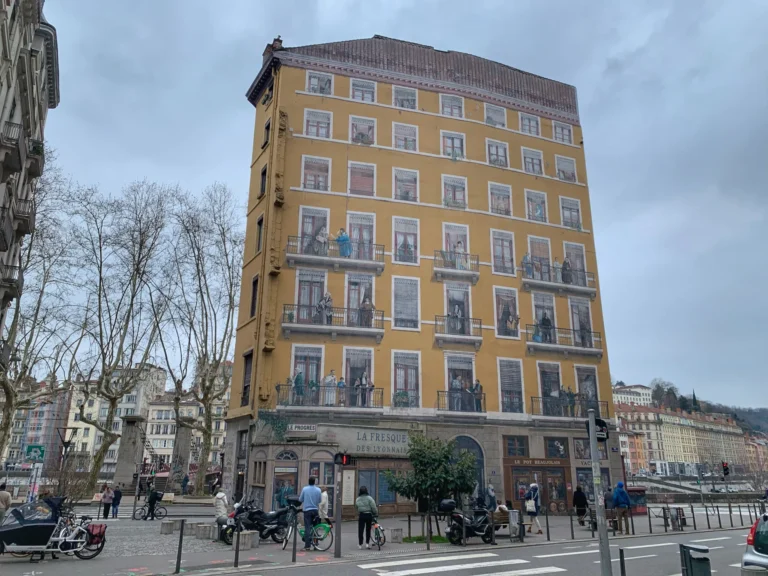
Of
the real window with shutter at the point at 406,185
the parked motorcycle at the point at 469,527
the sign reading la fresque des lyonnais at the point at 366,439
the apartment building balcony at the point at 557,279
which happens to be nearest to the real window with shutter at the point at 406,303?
the real window with shutter at the point at 406,185

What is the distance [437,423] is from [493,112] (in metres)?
18.3

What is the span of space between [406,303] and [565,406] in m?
9.76

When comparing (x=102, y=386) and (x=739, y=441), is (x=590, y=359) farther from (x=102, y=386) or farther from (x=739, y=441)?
(x=739, y=441)

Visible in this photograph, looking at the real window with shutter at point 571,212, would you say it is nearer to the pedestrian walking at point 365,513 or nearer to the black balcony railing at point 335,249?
the black balcony railing at point 335,249

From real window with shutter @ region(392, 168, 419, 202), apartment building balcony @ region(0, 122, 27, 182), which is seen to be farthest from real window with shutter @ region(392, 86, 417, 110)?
apartment building balcony @ region(0, 122, 27, 182)

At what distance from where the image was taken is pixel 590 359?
104 ft

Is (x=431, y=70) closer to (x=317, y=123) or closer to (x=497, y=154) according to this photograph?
(x=497, y=154)

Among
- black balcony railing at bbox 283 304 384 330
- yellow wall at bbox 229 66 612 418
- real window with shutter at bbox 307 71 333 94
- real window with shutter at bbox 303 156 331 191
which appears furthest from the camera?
real window with shutter at bbox 307 71 333 94

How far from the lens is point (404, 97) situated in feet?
107

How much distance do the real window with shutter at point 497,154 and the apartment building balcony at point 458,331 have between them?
9552 mm

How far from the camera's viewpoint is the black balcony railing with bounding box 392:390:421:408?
26969 millimetres

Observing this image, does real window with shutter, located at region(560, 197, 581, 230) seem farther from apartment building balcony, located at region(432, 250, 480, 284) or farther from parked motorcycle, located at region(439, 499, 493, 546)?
parked motorcycle, located at region(439, 499, 493, 546)

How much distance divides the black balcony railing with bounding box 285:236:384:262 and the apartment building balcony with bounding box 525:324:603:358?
8.84 meters

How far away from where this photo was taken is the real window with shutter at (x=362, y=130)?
102 ft
